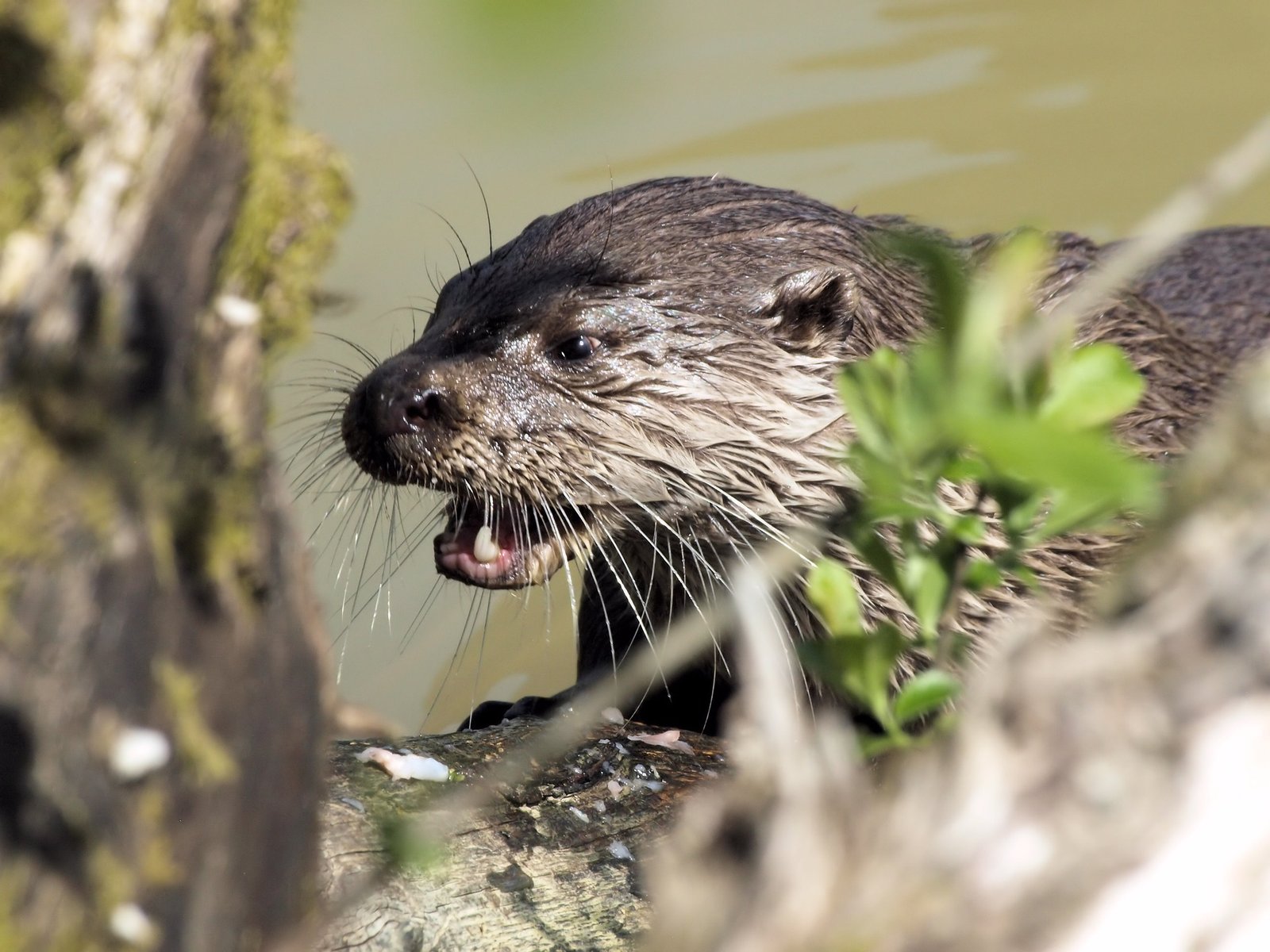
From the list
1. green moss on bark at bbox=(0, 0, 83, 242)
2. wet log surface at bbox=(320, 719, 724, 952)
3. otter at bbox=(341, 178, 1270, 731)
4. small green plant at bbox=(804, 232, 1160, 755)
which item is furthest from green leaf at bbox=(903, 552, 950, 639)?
otter at bbox=(341, 178, 1270, 731)

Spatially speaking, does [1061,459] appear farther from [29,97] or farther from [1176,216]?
[29,97]

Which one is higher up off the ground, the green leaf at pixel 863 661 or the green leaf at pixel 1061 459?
the green leaf at pixel 1061 459

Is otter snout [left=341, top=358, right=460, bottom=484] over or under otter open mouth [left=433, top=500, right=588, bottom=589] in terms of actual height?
over

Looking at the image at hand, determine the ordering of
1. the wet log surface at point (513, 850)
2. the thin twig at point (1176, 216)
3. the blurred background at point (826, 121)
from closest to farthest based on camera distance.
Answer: the thin twig at point (1176, 216)
the wet log surface at point (513, 850)
the blurred background at point (826, 121)

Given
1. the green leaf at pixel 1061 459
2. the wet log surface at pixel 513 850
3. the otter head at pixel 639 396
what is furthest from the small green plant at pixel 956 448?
the otter head at pixel 639 396

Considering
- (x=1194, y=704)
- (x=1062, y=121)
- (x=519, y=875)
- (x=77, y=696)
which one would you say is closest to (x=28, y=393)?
(x=77, y=696)

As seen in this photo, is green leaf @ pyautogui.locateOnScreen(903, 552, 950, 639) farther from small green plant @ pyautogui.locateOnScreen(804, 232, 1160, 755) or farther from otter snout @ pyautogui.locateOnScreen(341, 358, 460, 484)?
otter snout @ pyautogui.locateOnScreen(341, 358, 460, 484)

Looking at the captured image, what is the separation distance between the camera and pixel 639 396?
265cm

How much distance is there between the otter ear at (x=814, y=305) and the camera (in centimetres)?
264

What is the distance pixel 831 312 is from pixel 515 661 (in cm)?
214

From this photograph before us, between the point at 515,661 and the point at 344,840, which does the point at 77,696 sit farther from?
the point at 515,661

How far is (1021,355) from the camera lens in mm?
956

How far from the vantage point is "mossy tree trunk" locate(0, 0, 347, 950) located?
900mm

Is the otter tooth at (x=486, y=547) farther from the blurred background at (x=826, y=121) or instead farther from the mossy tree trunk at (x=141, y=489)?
the blurred background at (x=826, y=121)
